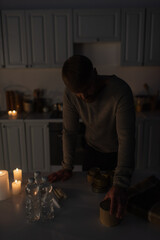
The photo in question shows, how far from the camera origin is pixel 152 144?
3326mm

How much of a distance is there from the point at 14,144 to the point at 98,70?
162cm

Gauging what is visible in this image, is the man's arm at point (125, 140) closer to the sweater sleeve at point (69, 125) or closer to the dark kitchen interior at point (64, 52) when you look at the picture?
the sweater sleeve at point (69, 125)

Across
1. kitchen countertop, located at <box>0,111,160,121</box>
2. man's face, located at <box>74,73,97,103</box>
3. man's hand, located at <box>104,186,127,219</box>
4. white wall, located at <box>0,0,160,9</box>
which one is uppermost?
white wall, located at <box>0,0,160,9</box>

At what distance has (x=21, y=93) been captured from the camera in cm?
377

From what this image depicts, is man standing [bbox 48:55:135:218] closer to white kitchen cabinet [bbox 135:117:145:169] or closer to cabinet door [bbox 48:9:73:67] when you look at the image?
white kitchen cabinet [bbox 135:117:145:169]

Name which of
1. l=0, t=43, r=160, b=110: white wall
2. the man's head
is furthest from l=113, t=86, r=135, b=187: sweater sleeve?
l=0, t=43, r=160, b=110: white wall

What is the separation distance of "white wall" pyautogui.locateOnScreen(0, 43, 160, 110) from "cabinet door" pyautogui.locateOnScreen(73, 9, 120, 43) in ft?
0.98

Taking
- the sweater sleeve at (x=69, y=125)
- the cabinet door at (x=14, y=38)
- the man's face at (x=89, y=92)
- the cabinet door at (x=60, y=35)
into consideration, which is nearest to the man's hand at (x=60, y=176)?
the sweater sleeve at (x=69, y=125)

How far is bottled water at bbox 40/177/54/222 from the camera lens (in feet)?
3.69

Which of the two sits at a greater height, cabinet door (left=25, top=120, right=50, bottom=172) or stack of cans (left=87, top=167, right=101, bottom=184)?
stack of cans (left=87, top=167, right=101, bottom=184)

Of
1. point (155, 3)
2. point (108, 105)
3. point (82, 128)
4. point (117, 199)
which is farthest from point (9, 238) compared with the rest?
point (155, 3)

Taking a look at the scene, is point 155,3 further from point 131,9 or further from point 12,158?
point 12,158

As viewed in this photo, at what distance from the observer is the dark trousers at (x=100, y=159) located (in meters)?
1.77

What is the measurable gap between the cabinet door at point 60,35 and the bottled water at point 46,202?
94.7 inches
